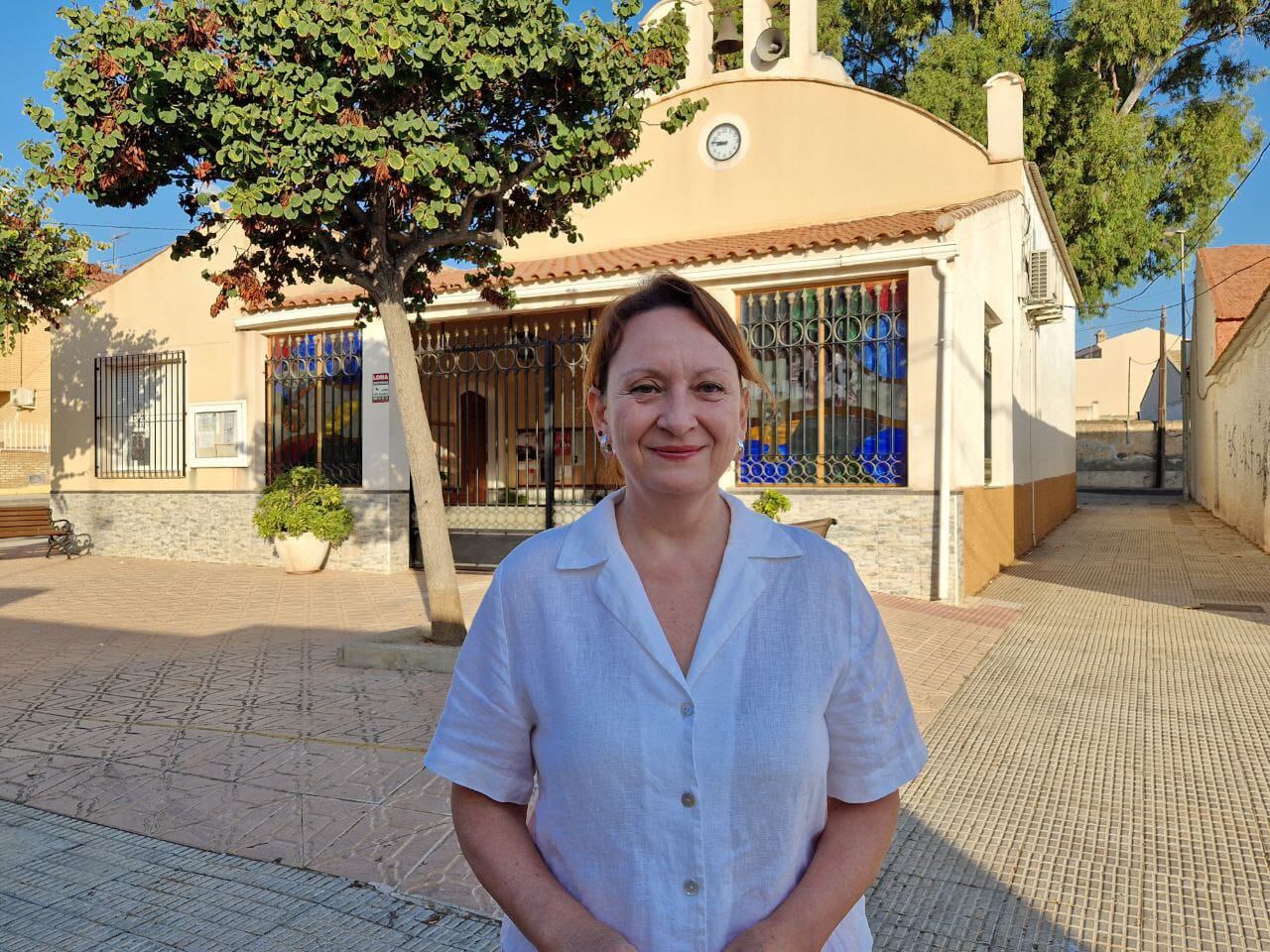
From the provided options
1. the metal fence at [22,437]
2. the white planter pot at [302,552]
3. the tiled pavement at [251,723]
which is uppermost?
the metal fence at [22,437]

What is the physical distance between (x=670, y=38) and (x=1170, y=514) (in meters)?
19.0

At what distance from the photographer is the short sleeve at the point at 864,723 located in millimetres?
1333

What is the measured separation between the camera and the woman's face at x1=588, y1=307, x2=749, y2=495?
1.37m

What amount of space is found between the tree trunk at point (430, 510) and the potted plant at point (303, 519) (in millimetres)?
5212

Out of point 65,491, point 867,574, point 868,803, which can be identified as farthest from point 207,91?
point 65,491

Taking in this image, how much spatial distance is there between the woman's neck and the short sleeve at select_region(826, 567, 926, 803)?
0.23 meters

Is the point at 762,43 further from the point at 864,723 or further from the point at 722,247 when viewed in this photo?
the point at 864,723

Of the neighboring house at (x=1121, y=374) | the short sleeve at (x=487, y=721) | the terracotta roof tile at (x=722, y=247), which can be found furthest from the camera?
the neighboring house at (x=1121, y=374)

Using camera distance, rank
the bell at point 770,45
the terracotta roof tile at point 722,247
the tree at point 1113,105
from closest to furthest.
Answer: the terracotta roof tile at point 722,247 → the bell at point 770,45 → the tree at point 1113,105

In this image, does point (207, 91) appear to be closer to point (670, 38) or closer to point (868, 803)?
point (670, 38)

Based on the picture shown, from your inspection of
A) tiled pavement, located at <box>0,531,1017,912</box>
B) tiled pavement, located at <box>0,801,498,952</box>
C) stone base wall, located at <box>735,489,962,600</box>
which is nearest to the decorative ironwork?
tiled pavement, located at <box>0,531,1017,912</box>

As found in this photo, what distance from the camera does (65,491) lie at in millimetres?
14312

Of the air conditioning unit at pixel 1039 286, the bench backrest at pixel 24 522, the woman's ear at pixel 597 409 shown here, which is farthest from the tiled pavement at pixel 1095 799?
the bench backrest at pixel 24 522

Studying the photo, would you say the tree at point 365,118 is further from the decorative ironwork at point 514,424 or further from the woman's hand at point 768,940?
the woman's hand at point 768,940
